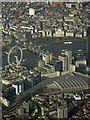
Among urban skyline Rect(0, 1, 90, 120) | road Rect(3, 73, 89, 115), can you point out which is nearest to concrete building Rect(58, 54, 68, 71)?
urban skyline Rect(0, 1, 90, 120)

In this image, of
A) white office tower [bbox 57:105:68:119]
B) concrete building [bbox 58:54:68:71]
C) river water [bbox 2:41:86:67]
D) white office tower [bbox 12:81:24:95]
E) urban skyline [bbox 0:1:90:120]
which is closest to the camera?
white office tower [bbox 57:105:68:119]

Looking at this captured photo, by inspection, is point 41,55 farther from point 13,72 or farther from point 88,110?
point 88,110

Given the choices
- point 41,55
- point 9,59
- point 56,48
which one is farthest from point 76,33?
point 9,59

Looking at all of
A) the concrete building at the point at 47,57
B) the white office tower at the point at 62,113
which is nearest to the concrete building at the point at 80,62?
the concrete building at the point at 47,57

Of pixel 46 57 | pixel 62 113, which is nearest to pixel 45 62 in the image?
pixel 46 57

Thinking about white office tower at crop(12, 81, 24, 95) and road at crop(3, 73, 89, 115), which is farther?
white office tower at crop(12, 81, 24, 95)

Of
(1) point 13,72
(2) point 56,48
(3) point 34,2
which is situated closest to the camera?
(1) point 13,72

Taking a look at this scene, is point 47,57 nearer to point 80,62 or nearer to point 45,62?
point 45,62

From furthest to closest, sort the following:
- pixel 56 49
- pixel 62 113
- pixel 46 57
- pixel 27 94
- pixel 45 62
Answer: pixel 56 49
pixel 46 57
pixel 45 62
pixel 27 94
pixel 62 113

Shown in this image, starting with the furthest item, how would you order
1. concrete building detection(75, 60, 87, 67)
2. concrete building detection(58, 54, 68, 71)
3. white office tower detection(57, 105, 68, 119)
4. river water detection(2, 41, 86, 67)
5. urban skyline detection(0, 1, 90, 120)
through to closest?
river water detection(2, 41, 86, 67)
concrete building detection(75, 60, 87, 67)
concrete building detection(58, 54, 68, 71)
urban skyline detection(0, 1, 90, 120)
white office tower detection(57, 105, 68, 119)

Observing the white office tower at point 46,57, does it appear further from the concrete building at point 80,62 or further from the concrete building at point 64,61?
the concrete building at point 80,62

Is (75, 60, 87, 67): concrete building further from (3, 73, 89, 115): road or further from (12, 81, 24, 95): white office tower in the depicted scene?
(12, 81, 24, 95): white office tower
